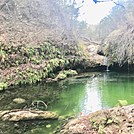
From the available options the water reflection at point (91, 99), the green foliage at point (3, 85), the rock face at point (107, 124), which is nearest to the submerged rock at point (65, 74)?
the water reflection at point (91, 99)

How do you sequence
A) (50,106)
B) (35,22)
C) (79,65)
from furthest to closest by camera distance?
(35,22) → (79,65) → (50,106)

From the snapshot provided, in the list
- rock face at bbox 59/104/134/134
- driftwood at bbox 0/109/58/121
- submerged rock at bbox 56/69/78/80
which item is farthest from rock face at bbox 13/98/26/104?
submerged rock at bbox 56/69/78/80

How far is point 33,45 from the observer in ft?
57.9

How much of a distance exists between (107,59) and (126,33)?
173 inches

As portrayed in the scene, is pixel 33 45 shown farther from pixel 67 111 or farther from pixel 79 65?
pixel 67 111

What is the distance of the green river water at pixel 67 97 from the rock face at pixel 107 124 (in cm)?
87

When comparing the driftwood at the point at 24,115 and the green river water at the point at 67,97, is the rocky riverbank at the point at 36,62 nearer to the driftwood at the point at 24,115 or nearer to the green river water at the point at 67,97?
the green river water at the point at 67,97

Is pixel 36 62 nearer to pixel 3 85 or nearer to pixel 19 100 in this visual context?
pixel 3 85

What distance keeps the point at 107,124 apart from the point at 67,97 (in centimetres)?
539

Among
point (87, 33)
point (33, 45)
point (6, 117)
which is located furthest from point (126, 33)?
point (87, 33)

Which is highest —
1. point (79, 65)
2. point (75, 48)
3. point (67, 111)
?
point (75, 48)

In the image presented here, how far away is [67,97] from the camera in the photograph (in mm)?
11477

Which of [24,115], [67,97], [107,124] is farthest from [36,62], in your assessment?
[107,124]

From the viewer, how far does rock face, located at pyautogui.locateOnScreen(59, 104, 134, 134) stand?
591 centimetres
